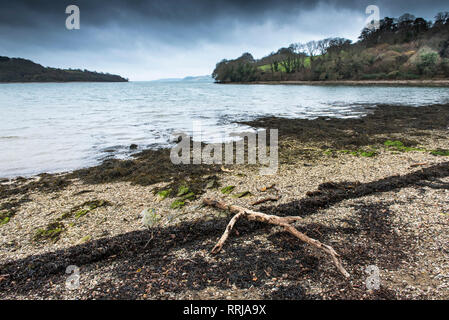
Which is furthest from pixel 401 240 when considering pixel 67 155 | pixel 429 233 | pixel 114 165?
pixel 67 155

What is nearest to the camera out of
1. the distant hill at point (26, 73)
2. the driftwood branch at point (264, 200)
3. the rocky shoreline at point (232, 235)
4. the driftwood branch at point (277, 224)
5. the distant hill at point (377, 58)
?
the rocky shoreline at point (232, 235)

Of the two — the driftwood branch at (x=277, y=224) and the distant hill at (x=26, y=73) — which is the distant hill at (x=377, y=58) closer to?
the driftwood branch at (x=277, y=224)

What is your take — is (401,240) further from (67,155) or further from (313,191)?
(67,155)

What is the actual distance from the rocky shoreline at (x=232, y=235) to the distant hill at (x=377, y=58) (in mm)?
78929

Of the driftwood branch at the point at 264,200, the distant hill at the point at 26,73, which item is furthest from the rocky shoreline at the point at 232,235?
the distant hill at the point at 26,73

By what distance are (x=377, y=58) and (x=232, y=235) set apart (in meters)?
104

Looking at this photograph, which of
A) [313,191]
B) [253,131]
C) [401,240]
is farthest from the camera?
[253,131]

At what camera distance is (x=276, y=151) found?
471 inches

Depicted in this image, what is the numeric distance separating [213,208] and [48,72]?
213m

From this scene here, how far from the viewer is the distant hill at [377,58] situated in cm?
7169

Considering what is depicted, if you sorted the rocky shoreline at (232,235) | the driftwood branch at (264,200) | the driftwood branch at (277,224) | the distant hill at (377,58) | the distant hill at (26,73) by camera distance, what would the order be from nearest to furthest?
1. the rocky shoreline at (232,235)
2. the driftwood branch at (277,224)
3. the driftwood branch at (264,200)
4. the distant hill at (377,58)
5. the distant hill at (26,73)

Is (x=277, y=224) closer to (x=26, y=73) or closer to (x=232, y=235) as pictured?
(x=232, y=235)

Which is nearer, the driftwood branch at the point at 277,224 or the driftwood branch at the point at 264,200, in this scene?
the driftwood branch at the point at 277,224
